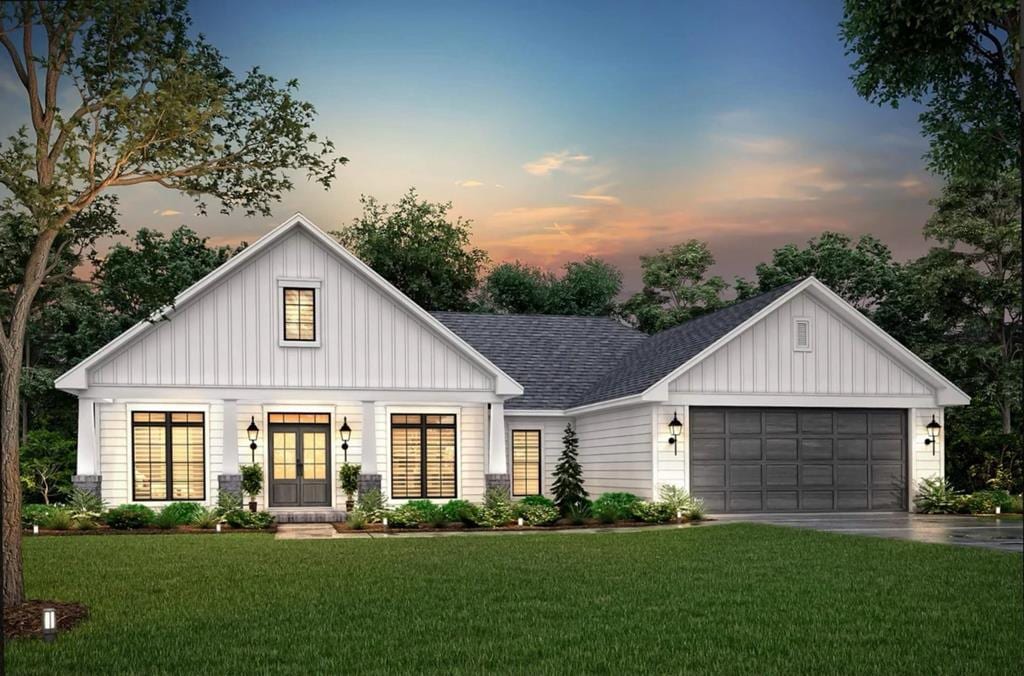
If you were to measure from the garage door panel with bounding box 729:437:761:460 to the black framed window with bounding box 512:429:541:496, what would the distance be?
18.2 feet

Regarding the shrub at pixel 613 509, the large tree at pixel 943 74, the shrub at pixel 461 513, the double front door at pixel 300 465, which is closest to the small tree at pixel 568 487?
the shrub at pixel 613 509

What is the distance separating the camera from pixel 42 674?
7.90 m

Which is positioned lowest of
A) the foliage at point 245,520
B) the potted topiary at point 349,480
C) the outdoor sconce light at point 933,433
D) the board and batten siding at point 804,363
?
the foliage at point 245,520

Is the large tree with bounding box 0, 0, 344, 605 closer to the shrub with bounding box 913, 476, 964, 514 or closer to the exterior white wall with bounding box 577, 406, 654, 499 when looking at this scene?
the exterior white wall with bounding box 577, 406, 654, 499

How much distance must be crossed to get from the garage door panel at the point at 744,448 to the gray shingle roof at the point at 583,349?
2.27 m

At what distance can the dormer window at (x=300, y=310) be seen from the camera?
25156 mm

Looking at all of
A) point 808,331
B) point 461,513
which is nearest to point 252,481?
point 461,513

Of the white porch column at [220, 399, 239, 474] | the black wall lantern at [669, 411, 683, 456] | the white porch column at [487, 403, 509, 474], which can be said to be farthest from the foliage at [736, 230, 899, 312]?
the white porch column at [220, 399, 239, 474]

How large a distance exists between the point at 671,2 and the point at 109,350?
15.4 metres

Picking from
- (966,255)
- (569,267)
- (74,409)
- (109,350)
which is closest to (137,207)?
(74,409)

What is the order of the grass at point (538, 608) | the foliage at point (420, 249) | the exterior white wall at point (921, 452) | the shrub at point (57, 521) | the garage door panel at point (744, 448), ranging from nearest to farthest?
the grass at point (538, 608) < the shrub at point (57, 521) < the garage door panel at point (744, 448) < the exterior white wall at point (921, 452) < the foliage at point (420, 249)

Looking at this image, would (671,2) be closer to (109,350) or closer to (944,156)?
(944,156)

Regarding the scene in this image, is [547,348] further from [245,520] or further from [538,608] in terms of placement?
[538,608]

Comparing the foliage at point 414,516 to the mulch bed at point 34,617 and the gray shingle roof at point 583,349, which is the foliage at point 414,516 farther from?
the mulch bed at point 34,617
